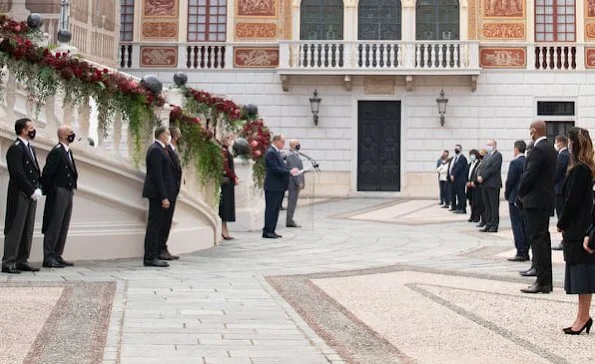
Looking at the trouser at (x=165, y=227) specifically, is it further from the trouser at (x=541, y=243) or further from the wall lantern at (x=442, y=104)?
the wall lantern at (x=442, y=104)

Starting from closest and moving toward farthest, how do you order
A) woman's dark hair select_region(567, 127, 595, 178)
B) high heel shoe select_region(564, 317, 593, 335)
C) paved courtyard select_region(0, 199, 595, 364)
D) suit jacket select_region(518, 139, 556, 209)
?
paved courtyard select_region(0, 199, 595, 364), high heel shoe select_region(564, 317, 593, 335), woman's dark hair select_region(567, 127, 595, 178), suit jacket select_region(518, 139, 556, 209)

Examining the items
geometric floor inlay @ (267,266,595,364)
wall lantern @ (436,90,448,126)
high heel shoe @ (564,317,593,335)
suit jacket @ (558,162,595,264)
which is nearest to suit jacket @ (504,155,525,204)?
geometric floor inlay @ (267,266,595,364)

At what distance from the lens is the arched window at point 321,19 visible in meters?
29.2

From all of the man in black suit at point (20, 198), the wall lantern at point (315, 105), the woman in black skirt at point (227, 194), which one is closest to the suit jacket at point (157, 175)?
the man in black suit at point (20, 198)

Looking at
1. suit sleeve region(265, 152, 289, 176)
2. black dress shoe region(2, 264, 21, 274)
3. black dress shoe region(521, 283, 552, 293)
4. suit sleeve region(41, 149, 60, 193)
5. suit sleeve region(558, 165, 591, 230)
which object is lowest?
black dress shoe region(521, 283, 552, 293)

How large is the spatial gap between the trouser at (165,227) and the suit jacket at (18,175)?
198cm

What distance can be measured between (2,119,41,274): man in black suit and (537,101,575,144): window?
865 inches

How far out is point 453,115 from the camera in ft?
94.6

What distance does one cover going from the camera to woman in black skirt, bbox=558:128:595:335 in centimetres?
688

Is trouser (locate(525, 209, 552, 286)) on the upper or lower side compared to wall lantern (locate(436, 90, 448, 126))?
lower

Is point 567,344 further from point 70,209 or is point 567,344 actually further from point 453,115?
point 453,115

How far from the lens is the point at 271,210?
1500 centimetres

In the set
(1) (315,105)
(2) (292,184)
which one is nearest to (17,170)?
Result: (2) (292,184)

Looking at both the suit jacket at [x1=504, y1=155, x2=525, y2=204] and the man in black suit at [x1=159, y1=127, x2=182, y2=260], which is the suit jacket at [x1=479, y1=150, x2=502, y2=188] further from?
the man in black suit at [x1=159, y1=127, x2=182, y2=260]
